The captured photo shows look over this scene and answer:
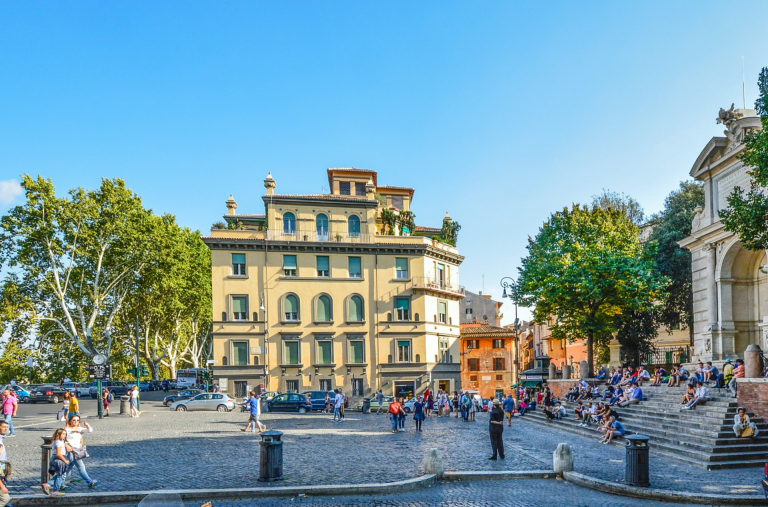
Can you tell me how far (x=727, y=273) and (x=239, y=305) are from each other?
31578mm

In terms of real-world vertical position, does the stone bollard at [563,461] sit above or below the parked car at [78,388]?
above

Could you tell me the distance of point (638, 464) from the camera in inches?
468

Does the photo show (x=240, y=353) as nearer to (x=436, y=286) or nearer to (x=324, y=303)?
(x=324, y=303)

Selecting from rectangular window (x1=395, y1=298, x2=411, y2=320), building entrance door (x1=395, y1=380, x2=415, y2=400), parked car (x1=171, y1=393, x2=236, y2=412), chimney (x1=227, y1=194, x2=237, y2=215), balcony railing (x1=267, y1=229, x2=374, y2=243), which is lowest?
building entrance door (x1=395, y1=380, x2=415, y2=400)

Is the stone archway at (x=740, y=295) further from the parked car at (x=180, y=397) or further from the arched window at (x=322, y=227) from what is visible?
the arched window at (x=322, y=227)

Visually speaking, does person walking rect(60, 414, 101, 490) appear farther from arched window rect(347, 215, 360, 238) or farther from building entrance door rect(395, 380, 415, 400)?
arched window rect(347, 215, 360, 238)

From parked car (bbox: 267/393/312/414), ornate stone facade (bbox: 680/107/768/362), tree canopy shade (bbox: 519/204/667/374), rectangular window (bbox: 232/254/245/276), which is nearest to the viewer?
ornate stone facade (bbox: 680/107/768/362)

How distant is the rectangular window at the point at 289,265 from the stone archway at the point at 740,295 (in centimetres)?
2905

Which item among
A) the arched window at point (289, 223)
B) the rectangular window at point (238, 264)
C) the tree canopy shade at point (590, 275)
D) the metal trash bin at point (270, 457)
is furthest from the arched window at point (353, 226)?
the metal trash bin at point (270, 457)

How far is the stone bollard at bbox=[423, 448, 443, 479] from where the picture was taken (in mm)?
12797

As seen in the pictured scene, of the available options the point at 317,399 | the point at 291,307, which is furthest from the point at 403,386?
the point at 317,399

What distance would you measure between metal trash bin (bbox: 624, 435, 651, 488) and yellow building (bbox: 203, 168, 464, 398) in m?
32.1

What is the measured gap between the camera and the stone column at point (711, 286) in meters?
25.5

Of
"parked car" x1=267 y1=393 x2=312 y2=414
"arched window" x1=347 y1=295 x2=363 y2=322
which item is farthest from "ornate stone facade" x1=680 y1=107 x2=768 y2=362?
"arched window" x1=347 y1=295 x2=363 y2=322
